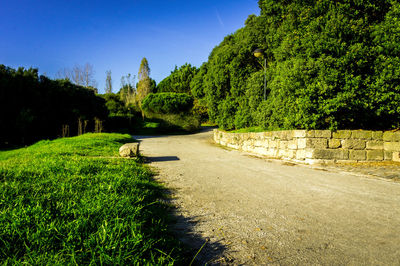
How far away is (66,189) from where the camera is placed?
9.48 feet

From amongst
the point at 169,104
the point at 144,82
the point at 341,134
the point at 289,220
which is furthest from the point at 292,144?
the point at 144,82

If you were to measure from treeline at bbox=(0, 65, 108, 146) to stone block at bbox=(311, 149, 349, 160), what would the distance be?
16.7 metres

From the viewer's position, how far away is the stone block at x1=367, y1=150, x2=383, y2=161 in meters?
6.80

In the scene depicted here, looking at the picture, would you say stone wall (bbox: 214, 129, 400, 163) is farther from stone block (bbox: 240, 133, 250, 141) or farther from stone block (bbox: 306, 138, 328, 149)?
stone block (bbox: 240, 133, 250, 141)

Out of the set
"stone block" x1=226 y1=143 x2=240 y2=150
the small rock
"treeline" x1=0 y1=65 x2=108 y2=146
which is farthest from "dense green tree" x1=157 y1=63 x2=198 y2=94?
the small rock

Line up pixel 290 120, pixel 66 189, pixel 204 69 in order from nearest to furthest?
pixel 66 189 → pixel 290 120 → pixel 204 69

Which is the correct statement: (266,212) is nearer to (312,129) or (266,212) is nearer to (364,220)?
(364,220)

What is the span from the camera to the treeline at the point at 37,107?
1579 centimetres

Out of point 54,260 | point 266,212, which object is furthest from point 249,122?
point 54,260

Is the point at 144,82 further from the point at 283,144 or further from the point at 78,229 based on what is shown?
the point at 78,229

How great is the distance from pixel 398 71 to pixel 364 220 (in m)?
6.11

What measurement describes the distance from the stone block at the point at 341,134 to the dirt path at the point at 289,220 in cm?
234

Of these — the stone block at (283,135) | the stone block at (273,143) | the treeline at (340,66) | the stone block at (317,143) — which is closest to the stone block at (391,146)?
the treeline at (340,66)

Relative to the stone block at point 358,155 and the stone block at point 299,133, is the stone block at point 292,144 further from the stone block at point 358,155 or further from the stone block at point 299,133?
the stone block at point 358,155
